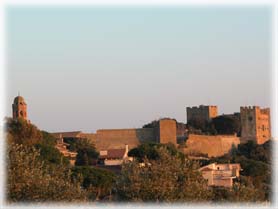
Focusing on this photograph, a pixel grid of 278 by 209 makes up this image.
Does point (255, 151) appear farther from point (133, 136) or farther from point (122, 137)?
point (122, 137)

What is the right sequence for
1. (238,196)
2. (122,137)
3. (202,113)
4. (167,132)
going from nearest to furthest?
(238,196)
(167,132)
(122,137)
(202,113)

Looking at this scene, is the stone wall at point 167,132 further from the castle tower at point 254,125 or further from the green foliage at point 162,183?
the green foliage at point 162,183

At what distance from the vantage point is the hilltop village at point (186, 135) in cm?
3856

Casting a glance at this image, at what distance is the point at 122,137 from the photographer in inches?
1673

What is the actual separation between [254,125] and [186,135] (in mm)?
→ 6719

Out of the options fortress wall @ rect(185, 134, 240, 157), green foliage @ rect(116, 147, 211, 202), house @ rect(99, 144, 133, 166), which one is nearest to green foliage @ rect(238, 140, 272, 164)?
fortress wall @ rect(185, 134, 240, 157)

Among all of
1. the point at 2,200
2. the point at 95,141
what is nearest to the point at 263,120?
the point at 95,141

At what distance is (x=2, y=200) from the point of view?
938 centimetres

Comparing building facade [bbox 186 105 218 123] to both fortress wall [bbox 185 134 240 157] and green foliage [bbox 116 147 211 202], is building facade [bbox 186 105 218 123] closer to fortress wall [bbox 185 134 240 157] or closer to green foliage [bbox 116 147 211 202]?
fortress wall [bbox 185 134 240 157]

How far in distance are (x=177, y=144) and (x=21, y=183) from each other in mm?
30752

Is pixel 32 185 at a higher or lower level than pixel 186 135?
lower

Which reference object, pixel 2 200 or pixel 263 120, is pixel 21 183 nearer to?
pixel 2 200

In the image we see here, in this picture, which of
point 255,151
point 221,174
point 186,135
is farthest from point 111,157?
point 186,135

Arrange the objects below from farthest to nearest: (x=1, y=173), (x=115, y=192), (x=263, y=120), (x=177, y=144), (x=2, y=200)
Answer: (x=263, y=120)
(x=177, y=144)
(x=115, y=192)
(x=1, y=173)
(x=2, y=200)
